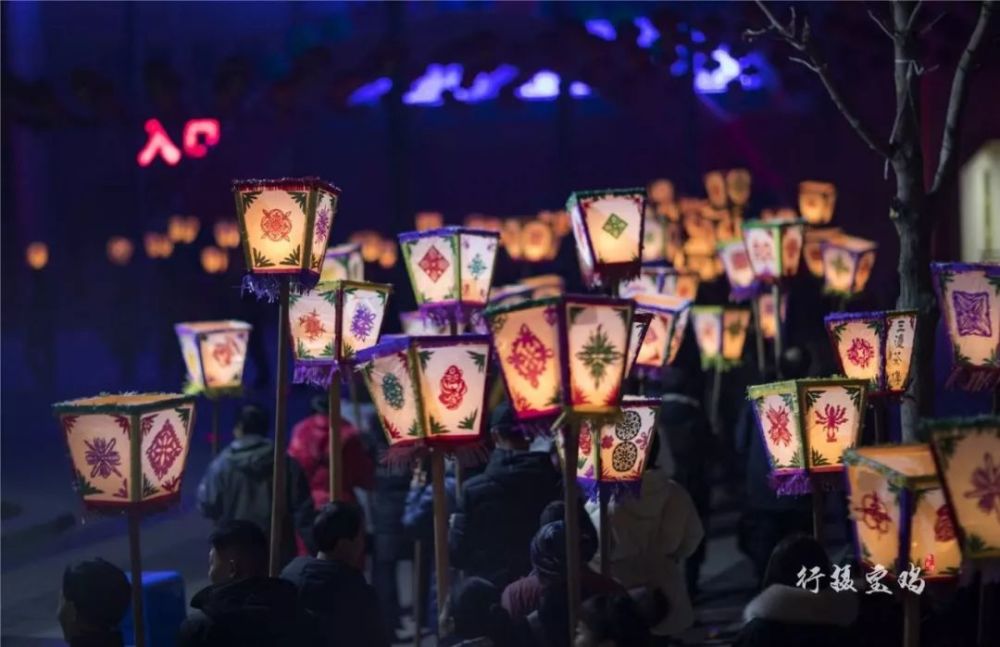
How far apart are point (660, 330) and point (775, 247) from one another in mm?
2936

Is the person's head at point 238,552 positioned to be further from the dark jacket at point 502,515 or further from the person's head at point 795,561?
the person's head at point 795,561

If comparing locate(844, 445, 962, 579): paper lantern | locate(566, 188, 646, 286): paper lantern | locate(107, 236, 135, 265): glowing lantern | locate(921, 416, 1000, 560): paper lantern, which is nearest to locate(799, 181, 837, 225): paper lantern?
locate(107, 236, 135, 265): glowing lantern

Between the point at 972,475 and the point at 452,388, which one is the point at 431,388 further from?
the point at 972,475

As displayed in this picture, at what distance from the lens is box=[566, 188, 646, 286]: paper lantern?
770 cm

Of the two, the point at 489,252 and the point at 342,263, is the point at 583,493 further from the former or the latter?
the point at 342,263

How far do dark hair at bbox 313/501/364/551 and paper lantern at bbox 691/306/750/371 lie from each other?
Answer: 8.37m

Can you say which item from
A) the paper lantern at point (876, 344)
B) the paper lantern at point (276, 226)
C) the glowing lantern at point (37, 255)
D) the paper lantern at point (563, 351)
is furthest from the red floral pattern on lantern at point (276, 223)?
the glowing lantern at point (37, 255)

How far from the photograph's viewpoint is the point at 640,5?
63.4ft

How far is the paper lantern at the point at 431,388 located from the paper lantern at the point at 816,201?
15634 mm

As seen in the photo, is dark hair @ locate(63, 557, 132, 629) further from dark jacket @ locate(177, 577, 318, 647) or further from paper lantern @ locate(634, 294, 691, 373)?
paper lantern @ locate(634, 294, 691, 373)

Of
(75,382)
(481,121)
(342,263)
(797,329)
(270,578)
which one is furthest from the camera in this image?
(481,121)

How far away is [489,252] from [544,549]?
3.46m

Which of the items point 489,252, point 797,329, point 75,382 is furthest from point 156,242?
point 489,252

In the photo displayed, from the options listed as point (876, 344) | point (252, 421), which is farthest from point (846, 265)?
point (252, 421)
